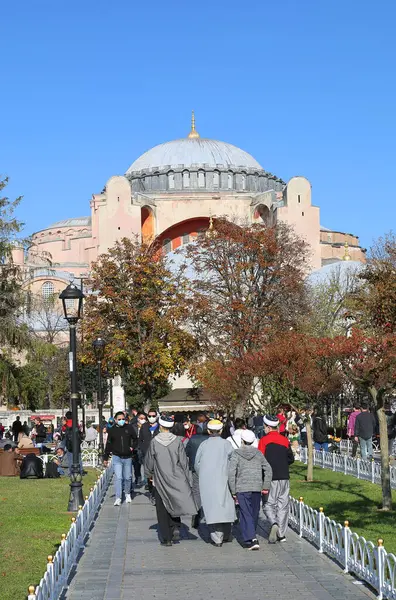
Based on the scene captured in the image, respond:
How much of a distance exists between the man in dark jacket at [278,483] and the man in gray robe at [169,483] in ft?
2.85

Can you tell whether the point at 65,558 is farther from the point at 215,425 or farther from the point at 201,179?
the point at 201,179

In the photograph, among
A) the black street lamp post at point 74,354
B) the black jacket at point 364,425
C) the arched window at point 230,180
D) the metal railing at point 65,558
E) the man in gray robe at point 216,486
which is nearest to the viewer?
the metal railing at point 65,558

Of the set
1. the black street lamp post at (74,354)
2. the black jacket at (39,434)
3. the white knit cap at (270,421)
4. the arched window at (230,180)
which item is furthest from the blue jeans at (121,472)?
the arched window at (230,180)

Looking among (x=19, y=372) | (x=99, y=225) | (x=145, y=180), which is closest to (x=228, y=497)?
(x=19, y=372)

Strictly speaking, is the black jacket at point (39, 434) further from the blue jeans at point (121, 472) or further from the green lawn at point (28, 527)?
the blue jeans at point (121, 472)

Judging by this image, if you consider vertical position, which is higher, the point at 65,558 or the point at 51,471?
the point at 51,471

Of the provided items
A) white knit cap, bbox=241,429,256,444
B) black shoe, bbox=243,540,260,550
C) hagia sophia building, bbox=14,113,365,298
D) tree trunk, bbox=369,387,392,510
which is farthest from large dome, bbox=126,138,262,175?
black shoe, bbox=243,540,260,550

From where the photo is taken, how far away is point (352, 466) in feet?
63.9

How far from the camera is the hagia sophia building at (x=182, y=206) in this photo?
71375mm

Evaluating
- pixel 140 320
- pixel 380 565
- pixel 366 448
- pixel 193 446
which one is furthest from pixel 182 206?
pixel 380 565

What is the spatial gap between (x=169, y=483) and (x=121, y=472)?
4093mm

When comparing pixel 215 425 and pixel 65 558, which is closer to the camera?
pixel 65 558

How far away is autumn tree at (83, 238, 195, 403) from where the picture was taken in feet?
112

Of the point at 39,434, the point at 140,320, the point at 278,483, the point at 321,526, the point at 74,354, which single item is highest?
the point at 140,320
